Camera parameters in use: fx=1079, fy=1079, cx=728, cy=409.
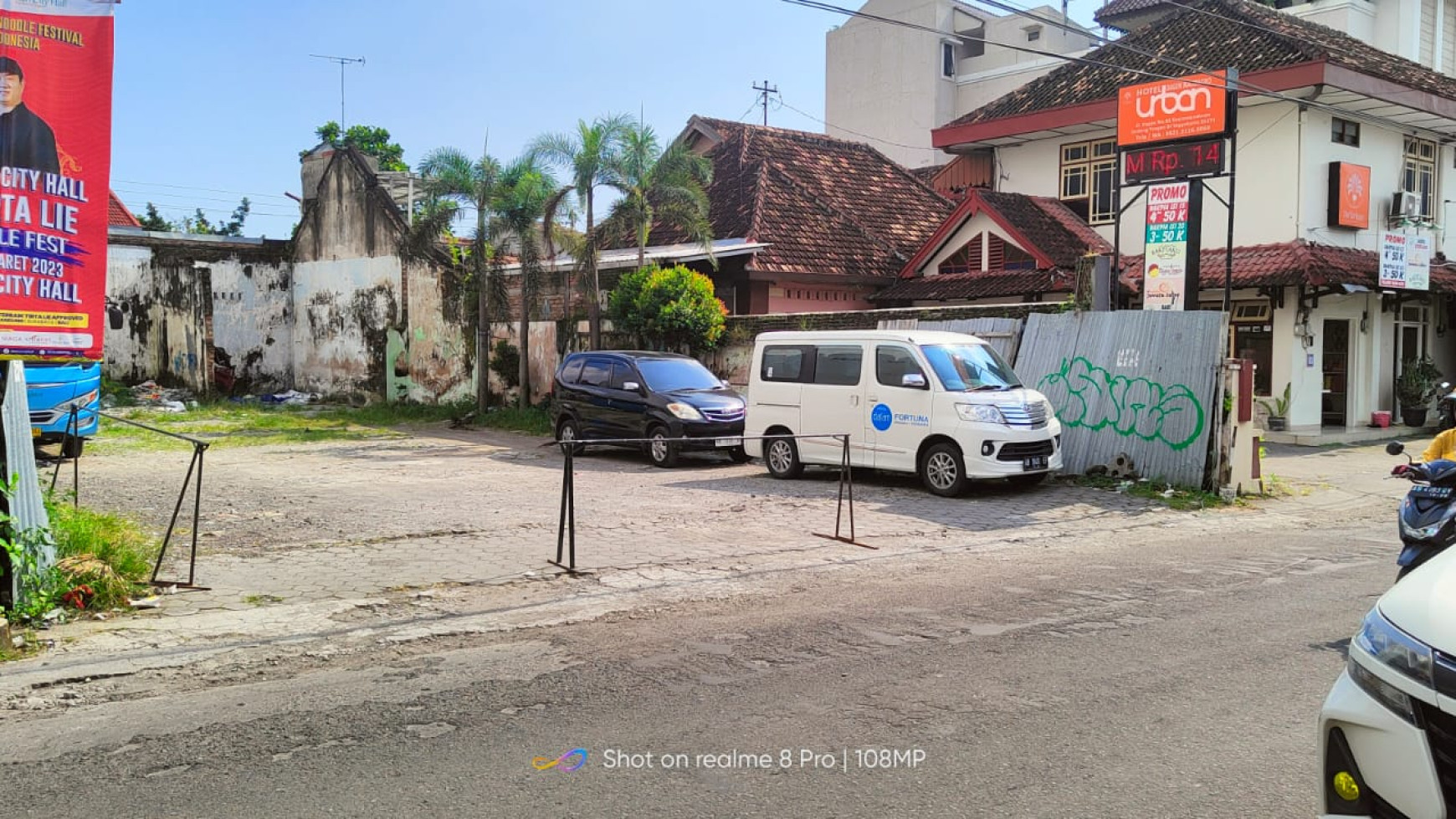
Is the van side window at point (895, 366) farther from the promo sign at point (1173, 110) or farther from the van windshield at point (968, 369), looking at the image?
the promo sign at point (1173, 110)

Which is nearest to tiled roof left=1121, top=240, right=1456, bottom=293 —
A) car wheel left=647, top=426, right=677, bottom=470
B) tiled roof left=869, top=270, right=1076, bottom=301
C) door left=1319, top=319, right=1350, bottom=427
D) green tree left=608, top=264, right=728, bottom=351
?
tiled roof left=869, top=270, right=1076, bottom=301

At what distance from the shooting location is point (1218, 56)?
23219 millimetres

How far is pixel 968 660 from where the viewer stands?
6.09 m

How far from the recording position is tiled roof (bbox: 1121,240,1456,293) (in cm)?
2006

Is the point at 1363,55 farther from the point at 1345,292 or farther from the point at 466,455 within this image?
the point at 466,455

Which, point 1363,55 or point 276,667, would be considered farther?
point 1363,55

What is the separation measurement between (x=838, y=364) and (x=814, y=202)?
1314 cm

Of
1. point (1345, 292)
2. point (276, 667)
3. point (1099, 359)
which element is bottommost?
point (276, 667)

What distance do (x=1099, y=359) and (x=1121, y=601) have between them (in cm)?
744

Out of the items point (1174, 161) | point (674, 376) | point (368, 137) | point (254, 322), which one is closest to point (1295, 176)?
point (1174, 161)

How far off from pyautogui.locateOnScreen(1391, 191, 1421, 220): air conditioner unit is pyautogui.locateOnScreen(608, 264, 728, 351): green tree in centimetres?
1486

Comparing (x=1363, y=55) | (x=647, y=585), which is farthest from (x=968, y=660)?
(x=1363, y=55)

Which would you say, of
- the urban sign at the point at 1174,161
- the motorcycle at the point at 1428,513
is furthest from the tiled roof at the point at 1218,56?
the motorcycle at the point at 1428,513

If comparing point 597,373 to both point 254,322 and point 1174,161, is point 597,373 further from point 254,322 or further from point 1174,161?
point 254,322
